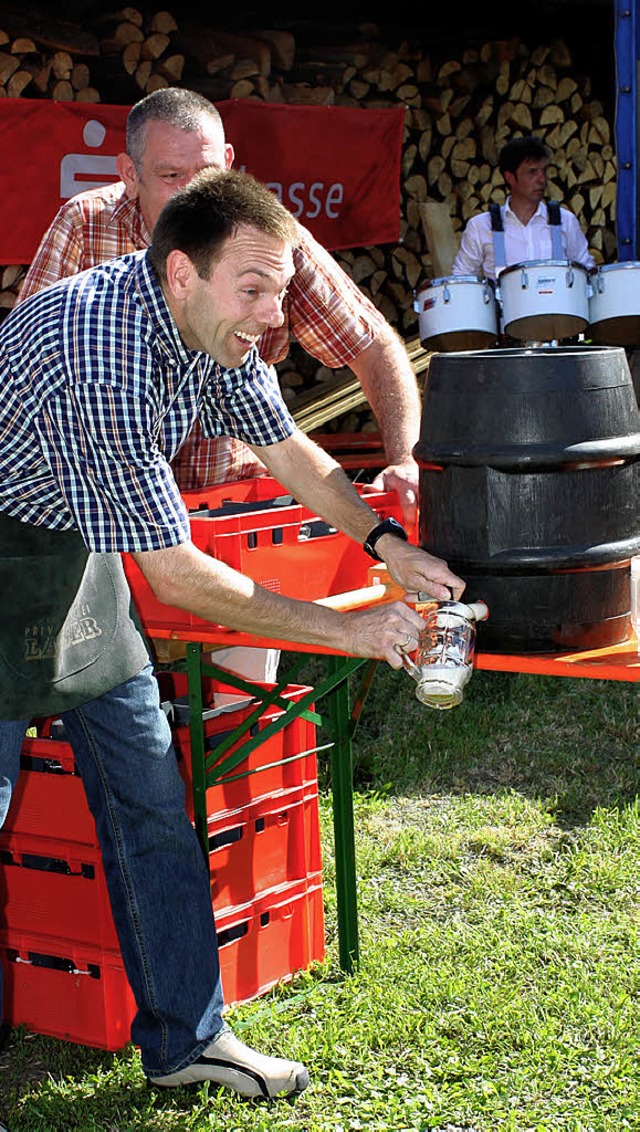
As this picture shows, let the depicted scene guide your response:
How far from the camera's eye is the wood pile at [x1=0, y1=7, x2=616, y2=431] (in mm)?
7645

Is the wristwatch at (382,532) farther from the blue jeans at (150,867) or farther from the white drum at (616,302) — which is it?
the white drum at (616,302)

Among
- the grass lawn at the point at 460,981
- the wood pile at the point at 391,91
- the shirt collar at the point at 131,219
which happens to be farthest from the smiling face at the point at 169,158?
the wood pile at the point at 391,91

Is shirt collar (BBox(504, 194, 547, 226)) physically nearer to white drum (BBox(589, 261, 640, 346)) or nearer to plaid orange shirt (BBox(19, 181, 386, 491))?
white drum (BBox(589, 261, 640, 346))

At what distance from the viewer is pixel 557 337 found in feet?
24.8

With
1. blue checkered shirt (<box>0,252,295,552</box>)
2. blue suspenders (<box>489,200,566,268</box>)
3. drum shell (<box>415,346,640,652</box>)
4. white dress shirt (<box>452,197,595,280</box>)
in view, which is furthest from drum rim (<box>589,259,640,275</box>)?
blue checkered shirt (<box>0,252,295,552</box>)

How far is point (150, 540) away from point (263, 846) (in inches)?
47.1

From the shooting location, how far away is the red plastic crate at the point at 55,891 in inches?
126

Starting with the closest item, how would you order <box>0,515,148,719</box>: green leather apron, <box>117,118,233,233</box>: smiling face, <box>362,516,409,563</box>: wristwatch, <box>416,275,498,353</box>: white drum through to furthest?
<box>0,515,148,719</box>: green leather apron → <box>362,516,409,563</box>: wristwatch → <box>117,118,233,233</box>: smiling face → <box>416,275,498,353</box>: white drum

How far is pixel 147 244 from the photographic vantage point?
156 inches

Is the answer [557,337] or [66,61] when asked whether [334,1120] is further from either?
[66,61]

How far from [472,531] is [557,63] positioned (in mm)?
7907

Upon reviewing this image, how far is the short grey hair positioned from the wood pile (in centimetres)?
394

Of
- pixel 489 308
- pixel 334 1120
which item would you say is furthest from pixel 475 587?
pixel 489 308

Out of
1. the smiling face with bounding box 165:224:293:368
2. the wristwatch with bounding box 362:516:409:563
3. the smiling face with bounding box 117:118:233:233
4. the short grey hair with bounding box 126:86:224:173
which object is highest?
the short grey hair with bounding box 126:86:224:173
